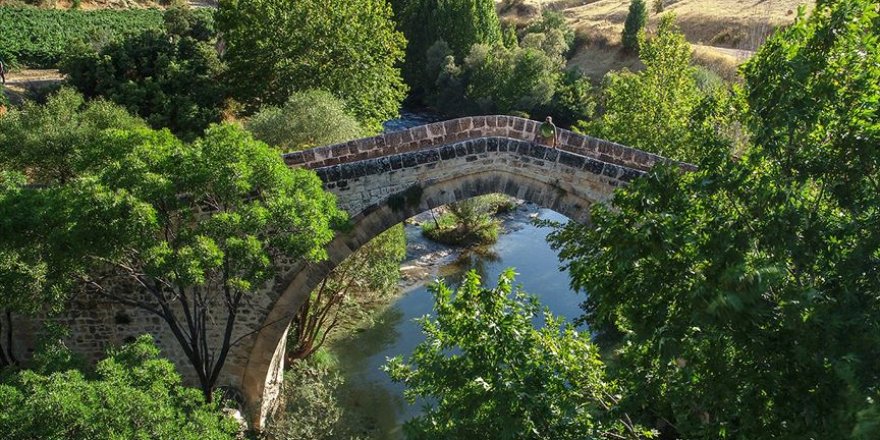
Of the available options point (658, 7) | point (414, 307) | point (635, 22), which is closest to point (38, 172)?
point (414, 307)

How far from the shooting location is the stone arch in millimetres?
12523

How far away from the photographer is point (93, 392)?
28.7 feet

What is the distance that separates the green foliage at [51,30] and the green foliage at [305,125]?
48.4 ft

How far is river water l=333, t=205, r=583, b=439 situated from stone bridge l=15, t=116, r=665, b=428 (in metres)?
3.45

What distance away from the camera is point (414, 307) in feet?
75.6

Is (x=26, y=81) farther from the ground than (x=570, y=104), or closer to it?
farther from the ground

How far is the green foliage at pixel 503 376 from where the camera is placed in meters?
6.74

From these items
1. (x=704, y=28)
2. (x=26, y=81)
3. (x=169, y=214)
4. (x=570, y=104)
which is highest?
(x=169, y=214)

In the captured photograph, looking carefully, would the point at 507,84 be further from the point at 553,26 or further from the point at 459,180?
the point at 459,180

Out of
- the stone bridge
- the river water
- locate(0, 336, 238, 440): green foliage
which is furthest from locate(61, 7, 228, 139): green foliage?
locate(0, 336, 238, 440): green foliage

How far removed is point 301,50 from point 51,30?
24.5m

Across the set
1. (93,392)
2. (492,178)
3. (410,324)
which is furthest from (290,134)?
(93,392)

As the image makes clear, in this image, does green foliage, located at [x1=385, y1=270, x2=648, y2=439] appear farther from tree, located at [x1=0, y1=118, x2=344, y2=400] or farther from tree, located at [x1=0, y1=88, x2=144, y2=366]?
tree, located at [x1=0, y1=88, x2=144, y2=366]

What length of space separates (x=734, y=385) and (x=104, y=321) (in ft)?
38.9
